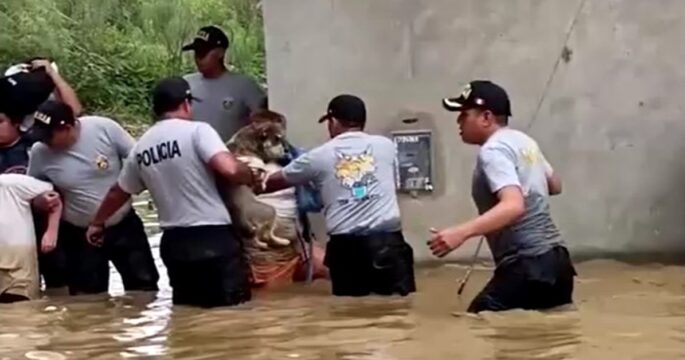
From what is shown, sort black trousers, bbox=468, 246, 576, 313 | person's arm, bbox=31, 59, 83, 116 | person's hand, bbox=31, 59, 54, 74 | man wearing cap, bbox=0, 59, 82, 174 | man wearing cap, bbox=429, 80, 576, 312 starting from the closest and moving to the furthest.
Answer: man wearing cap, bbox=429, 80, 576, 312
black trousers, bbox=468, 246, 576, 313
man wearing cap, bbox=0, 59, 82, 174
person's arm, bbox=31, 59, 83, 116
person's hand, bbox=31, 59, 54, 74

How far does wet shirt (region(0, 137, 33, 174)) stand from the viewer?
10.3 metres

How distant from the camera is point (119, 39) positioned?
135 ft

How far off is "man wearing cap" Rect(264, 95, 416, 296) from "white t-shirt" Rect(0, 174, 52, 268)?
1.77 m

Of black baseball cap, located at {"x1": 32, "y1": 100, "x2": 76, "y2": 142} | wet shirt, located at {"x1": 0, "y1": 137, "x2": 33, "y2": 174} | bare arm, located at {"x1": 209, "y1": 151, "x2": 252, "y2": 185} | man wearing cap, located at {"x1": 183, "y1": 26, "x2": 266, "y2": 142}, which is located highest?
man wearing cap, located at {"x1": 183, "y1": 26, "x2": 266, "y2": 142}

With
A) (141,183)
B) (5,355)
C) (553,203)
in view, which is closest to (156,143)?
Result: (141,183)

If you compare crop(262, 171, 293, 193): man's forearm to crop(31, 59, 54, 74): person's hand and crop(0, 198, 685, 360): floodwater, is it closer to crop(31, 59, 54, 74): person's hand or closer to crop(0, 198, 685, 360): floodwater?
crop(0, 198, 685, 360): floodwater

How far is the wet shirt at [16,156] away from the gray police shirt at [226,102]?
1.55 meters

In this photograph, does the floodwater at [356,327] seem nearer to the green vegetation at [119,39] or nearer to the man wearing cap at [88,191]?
the man wearing cap at [88,191]

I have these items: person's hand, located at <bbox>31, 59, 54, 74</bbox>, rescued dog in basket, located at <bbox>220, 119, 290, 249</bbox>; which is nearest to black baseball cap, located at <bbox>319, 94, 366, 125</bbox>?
rescued dog in basket, located at <bbox>220, 119, 290, 249</bbox>

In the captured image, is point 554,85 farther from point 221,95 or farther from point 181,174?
point 181,174

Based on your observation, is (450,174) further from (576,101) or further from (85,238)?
(85,238)

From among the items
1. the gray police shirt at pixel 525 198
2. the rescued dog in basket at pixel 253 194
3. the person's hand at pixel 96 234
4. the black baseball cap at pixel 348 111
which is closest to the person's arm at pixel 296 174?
the rescued dog in basket at pixel 253 194

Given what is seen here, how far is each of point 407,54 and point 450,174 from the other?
1.00 meters

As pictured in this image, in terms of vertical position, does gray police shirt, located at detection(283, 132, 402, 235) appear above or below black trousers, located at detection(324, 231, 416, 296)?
above
